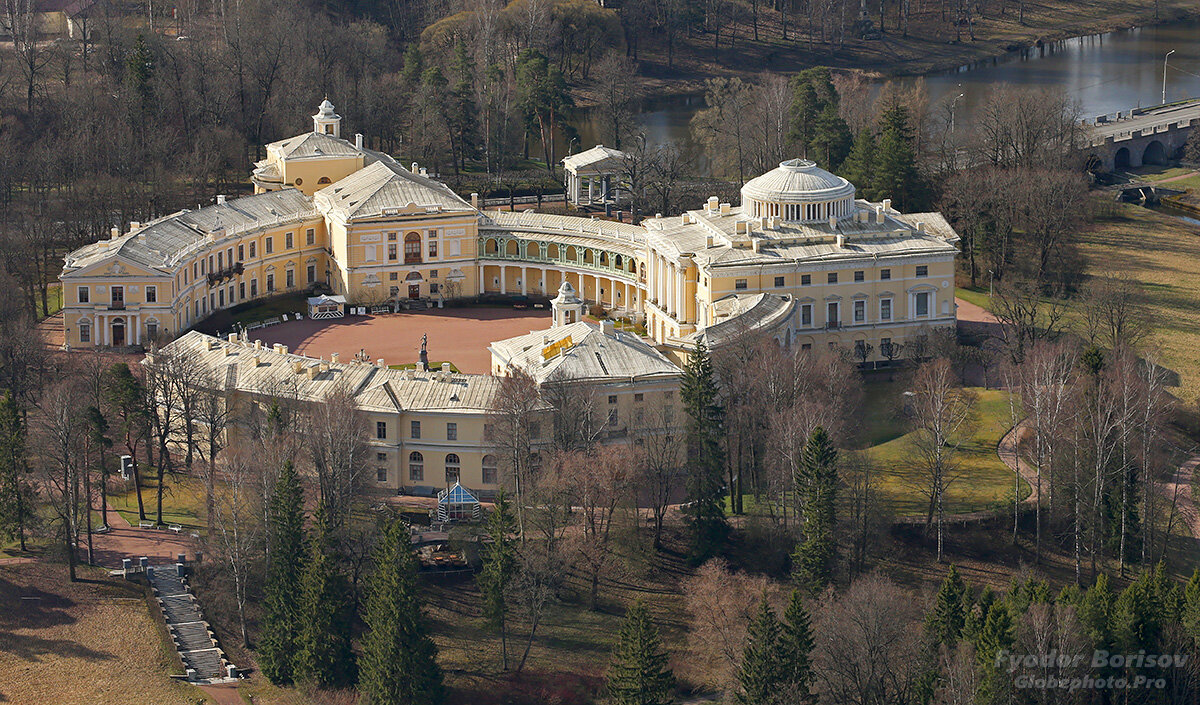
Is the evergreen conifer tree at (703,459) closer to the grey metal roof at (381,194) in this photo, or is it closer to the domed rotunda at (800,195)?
the domed rotunda at (800,195)

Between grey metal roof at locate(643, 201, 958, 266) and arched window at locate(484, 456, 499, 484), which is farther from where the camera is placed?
grey metal roof at locate(643, 201, 958, 266)

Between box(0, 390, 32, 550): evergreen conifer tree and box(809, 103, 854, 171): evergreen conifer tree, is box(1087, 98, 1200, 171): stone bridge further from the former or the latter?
box(0, 390, 32, 550): evergreen conifer tree

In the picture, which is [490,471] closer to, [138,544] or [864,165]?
[138,544]

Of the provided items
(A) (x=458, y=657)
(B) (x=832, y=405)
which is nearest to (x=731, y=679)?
(A) (x=458, y=657)

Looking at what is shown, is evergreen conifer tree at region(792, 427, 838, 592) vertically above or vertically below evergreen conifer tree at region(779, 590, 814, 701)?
above

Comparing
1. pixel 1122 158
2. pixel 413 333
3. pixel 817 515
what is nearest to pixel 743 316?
pixel 817 515

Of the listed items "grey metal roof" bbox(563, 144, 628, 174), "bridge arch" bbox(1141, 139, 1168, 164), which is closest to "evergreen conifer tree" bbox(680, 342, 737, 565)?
"grey metal roof" bbox(563, 144, 628, 174)
